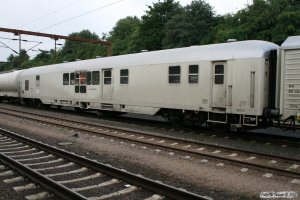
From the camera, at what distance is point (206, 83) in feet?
47.1

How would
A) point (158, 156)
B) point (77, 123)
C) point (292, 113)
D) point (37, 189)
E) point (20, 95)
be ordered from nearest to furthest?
point (37, 189) < point (158, 156) < point (292, 113) < point (77, 123) < point (20, 95)

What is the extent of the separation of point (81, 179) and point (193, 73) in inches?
318

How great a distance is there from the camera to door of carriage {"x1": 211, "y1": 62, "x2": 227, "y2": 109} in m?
13.8

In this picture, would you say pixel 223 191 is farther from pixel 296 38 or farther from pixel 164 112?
pixel 164 112

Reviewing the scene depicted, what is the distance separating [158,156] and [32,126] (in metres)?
8.95

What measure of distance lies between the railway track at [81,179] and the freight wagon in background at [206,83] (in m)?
6.16

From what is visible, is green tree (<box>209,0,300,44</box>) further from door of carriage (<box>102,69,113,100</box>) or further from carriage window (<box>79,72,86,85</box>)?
carriage window (<box>79,72,86,85</box>)

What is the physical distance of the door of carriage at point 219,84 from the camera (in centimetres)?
1376

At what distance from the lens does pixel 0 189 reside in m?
7.25

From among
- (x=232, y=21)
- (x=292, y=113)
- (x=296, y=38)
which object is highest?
(x=232, y=21)

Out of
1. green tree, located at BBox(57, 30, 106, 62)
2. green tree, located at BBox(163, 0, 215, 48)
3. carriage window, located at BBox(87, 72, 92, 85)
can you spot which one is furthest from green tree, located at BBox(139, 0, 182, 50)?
carriage window, located at BBox(87, 72, 92, 85)

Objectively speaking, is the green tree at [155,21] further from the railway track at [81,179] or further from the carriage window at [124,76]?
the railway track at [81,179]

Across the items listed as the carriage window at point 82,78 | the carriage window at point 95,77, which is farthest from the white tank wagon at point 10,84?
the carriage window at point 95,77

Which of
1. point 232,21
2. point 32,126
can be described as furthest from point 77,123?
point 232,21
